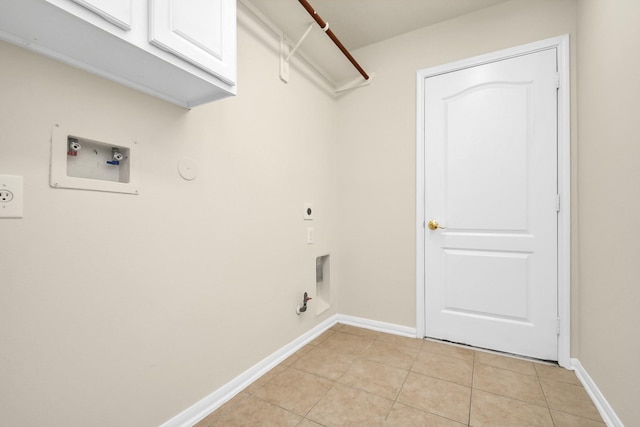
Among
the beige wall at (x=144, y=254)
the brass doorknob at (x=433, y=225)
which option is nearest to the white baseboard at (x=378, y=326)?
the beige wall at (x=144, y=254)

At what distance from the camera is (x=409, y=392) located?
160 centimetres

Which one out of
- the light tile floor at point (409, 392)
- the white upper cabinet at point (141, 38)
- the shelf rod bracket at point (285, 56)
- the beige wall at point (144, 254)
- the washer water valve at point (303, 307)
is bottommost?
the light tile floor at point (409, 392)

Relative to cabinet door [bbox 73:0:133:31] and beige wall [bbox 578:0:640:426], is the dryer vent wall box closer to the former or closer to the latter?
cabinet door [bbox 73:0:133:31]

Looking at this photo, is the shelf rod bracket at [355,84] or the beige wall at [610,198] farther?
the shelf rod bracket at [355,84]

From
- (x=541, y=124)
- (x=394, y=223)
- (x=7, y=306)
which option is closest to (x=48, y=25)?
(x=7, y=306)

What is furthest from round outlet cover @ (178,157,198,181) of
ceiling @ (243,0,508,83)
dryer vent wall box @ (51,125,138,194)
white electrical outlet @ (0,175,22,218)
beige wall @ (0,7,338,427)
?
ceiling @ (243,0,508,83)

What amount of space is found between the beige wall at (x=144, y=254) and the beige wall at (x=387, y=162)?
76 centimetres

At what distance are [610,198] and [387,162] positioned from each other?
1.43 metres

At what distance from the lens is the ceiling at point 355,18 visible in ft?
6.13

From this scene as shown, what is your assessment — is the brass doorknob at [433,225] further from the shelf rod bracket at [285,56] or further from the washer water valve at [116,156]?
the washer water valve at [116,156]

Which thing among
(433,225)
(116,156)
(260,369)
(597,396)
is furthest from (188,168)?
(597,396)

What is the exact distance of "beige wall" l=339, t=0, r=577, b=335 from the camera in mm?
2232

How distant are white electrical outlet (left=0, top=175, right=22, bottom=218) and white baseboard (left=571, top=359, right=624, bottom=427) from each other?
248 cm

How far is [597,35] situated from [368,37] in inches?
60.7
